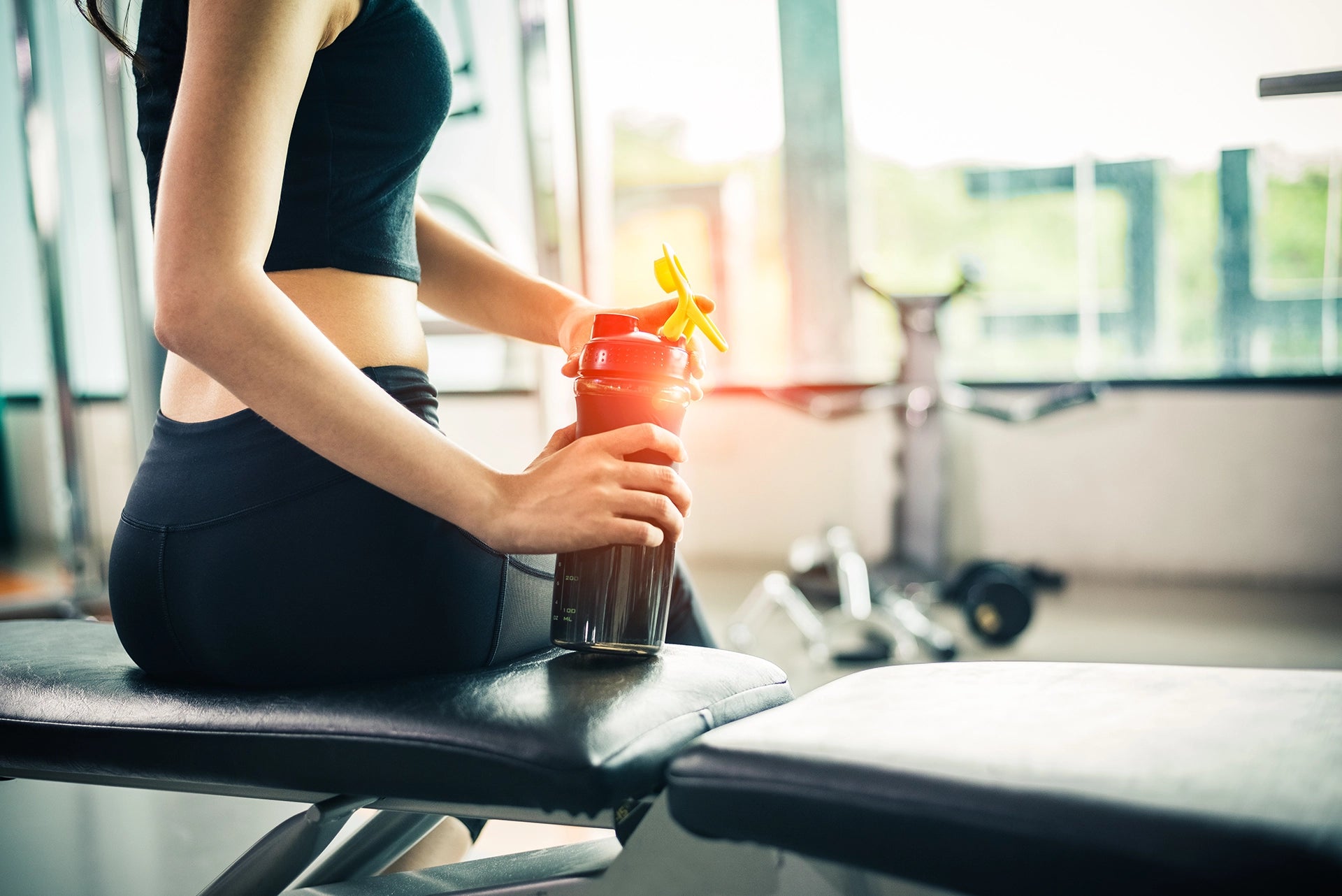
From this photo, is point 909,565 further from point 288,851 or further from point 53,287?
point 53,287

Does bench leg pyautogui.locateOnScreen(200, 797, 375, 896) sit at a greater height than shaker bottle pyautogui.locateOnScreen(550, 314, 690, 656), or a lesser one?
lesser

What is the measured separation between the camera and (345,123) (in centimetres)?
70

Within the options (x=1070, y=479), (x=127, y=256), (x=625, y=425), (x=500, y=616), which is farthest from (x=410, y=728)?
(x=1070, y=479)

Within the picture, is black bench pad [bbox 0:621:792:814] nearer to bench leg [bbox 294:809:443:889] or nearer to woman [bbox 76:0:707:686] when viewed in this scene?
woman [bbox 76:0:707:686]

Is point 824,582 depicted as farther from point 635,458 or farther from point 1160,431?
point 635,458

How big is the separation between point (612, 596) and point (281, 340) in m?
0.27

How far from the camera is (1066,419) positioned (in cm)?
320

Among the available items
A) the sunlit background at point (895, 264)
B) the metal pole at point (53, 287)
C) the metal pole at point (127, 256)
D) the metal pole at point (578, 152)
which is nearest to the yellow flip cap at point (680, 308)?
the sunlit background at point (895, 264)

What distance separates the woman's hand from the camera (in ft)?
2.29

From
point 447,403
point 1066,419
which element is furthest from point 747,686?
point 447,403

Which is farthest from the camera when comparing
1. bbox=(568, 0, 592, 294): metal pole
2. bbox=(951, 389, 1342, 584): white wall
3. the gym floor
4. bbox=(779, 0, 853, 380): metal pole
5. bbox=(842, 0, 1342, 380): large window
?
bbox=(779, 0, 853, 380): metal pole

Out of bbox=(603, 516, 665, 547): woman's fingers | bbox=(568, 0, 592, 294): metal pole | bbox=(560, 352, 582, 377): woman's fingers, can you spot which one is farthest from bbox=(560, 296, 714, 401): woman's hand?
bbox=(568, 0, 592, 294): metal pole

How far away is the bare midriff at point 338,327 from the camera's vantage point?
2.36 ft

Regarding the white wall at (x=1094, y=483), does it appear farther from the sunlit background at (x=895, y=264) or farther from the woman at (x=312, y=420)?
the woman at (x=312, y=420)
